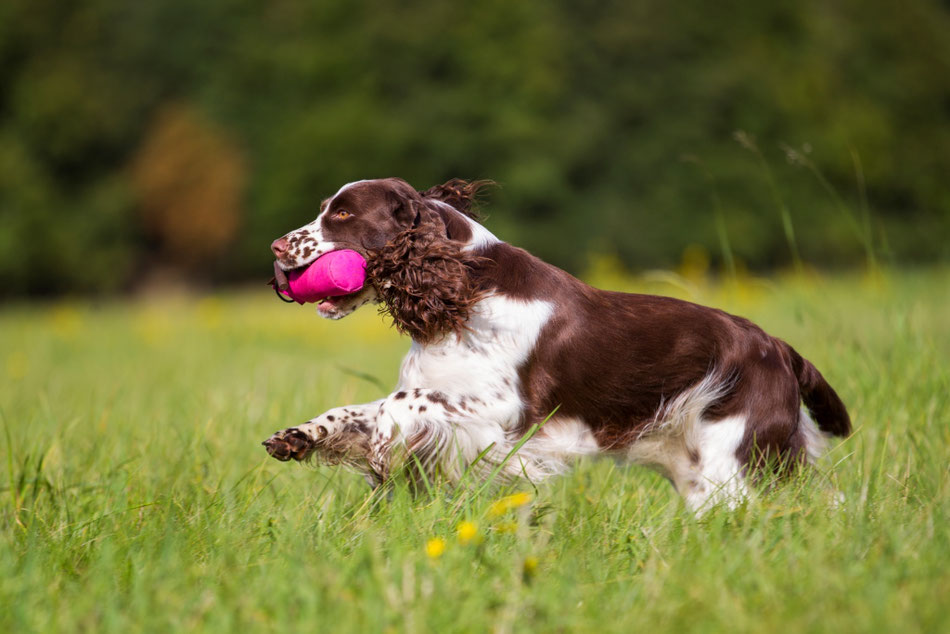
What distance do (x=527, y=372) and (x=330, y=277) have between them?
696 mm

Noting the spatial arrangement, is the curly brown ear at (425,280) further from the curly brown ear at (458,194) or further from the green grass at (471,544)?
the green grass at (471,544)

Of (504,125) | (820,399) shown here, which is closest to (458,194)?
(820,399)

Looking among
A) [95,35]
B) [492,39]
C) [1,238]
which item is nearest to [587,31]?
[492,39]

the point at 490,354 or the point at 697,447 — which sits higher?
the point at 490,354

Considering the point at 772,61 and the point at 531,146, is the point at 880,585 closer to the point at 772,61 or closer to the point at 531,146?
the point at 531,146

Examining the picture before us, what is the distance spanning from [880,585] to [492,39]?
68.3 feet

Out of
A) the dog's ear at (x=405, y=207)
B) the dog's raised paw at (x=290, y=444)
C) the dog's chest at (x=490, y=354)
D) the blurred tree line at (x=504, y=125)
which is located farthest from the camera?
the blurred tree line at (x=504, y=125)

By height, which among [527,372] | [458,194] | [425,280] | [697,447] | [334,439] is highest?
[458,194]

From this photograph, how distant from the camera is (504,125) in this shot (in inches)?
814

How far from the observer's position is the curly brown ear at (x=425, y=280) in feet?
9.38

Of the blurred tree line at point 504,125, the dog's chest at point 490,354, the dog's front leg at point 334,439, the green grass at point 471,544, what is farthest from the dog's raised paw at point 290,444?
the blurred tree line at point 504,125

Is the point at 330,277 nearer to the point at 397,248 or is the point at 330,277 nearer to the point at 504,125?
the point at 397,248

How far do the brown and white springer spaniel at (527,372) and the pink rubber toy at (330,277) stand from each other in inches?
1.3

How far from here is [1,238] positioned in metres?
19.2
